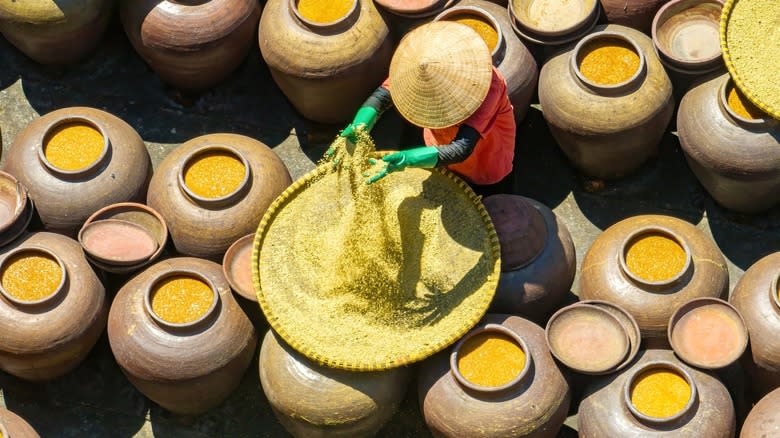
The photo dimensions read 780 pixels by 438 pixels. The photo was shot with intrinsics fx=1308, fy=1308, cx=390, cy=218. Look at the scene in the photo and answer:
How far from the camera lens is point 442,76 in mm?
6621

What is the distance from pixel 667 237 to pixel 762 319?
0.68 metres

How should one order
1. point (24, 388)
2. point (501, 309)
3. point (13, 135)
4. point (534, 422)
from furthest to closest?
1. point (13, 135)
2. point (24, 388)
3. point (501, 309)
4. point (534, 422)

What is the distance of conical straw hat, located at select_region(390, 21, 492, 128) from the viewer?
663 centimetres

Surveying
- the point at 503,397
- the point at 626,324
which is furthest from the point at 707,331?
the point at 503,397

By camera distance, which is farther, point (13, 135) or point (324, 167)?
point (13, 135)

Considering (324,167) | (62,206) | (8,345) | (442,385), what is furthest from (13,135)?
(442,385)

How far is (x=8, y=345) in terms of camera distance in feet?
23.8

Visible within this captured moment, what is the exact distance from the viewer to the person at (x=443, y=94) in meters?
6.64

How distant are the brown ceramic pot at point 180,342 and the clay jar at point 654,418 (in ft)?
6.43

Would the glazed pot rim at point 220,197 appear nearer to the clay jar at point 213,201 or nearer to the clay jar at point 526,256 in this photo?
the clay jar at point 213,201

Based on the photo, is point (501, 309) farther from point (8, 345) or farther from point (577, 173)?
point (8, 345)

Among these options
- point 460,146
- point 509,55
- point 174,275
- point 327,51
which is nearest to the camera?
point 460,146

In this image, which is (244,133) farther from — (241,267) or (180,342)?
(180,342)

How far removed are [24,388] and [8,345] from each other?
0.64m
